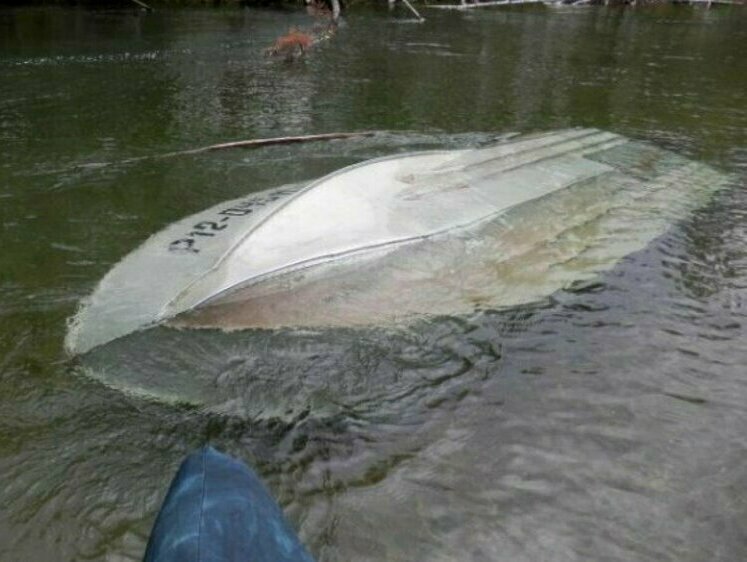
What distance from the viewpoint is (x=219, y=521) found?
2.68m

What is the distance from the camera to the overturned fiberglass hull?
490cm

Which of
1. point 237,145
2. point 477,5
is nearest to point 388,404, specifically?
point 237,145

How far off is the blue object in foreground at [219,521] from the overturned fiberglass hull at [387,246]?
1772 mm

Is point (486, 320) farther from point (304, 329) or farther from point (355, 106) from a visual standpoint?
point (355, 106)

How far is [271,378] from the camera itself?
4504mm

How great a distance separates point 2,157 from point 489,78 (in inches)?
402

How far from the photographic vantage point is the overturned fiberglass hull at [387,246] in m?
4.90

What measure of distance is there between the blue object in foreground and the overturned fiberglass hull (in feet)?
5.81

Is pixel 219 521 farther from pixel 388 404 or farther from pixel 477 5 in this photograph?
pixel 477 5

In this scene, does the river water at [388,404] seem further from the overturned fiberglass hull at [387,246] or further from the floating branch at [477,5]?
the floating branch at [477,5]

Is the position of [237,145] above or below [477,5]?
below

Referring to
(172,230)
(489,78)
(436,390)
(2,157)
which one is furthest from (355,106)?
(436,390)

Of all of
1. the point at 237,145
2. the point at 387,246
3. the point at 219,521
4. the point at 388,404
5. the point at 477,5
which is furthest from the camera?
the point at 477,5

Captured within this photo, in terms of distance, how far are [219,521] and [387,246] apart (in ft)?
10.6
